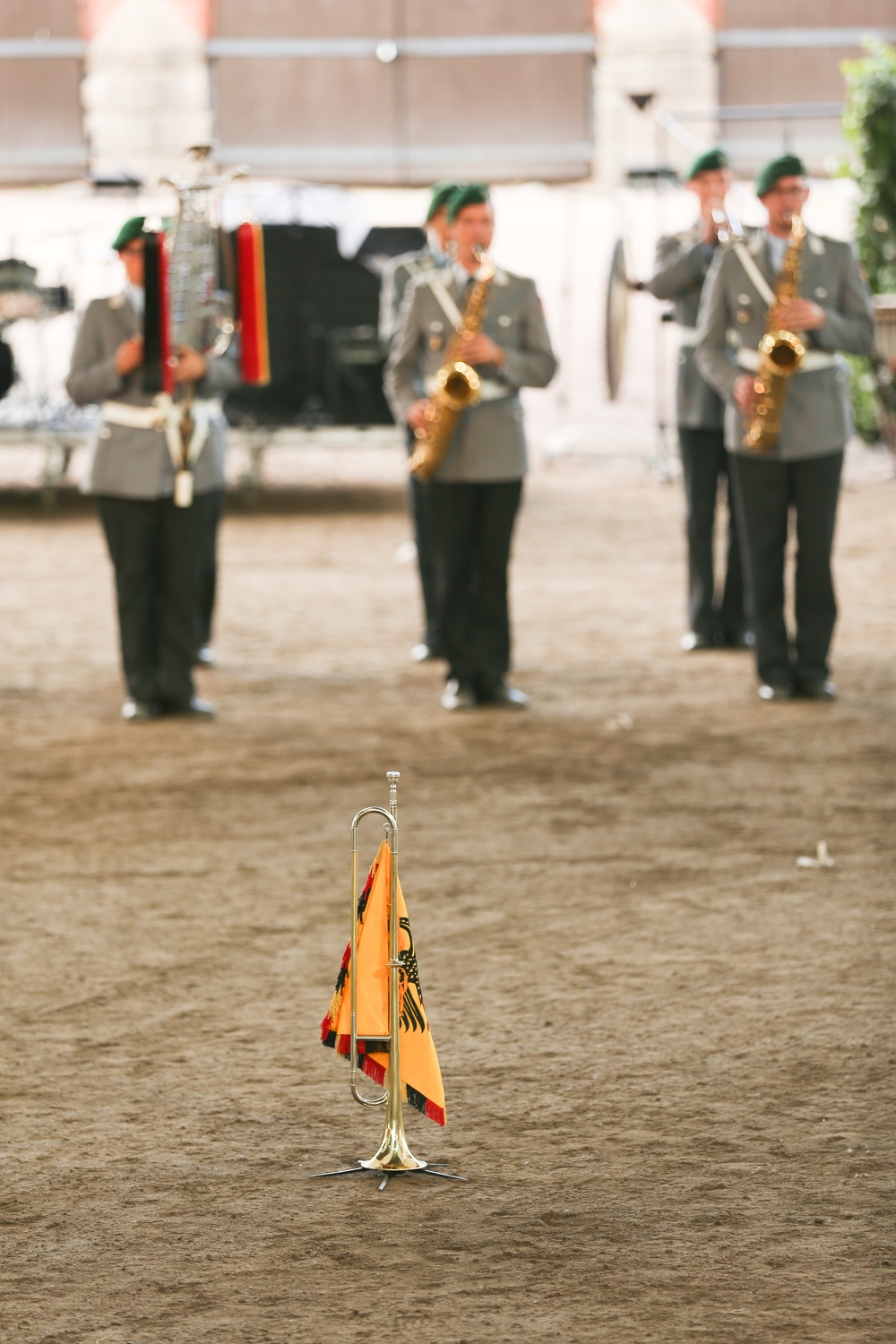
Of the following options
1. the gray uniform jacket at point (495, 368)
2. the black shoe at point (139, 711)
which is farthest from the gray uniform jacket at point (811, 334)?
the black shoe at point (139, 711)

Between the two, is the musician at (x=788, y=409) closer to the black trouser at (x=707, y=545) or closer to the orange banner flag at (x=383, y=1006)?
the black trouser at (x=707, y=545)

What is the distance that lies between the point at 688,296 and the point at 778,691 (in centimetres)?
182

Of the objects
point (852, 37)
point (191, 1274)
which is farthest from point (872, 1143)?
point (852, 37)

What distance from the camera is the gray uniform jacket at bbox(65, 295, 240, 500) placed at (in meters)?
7.54

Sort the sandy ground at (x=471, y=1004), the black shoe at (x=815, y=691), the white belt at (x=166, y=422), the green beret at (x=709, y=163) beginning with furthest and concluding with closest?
the green beret at (x=709, y=163), the black shoe at (x=815, y=691), the white belt at (x=166, y=422), the sandy ground at (x=471, y=1004)

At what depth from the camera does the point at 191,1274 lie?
11.1ft

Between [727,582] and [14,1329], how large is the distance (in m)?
6.16

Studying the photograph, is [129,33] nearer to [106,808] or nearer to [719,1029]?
[106,808]

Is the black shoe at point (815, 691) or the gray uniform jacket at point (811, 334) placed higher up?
the gray uniform jacket at point (811, 334)

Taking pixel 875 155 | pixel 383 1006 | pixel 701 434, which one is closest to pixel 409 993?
pixel 383 1006

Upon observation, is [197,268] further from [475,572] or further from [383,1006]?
[383,1006]

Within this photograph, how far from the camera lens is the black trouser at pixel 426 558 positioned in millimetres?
8781

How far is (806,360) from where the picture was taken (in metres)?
7.70

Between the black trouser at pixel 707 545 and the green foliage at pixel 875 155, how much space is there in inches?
251
